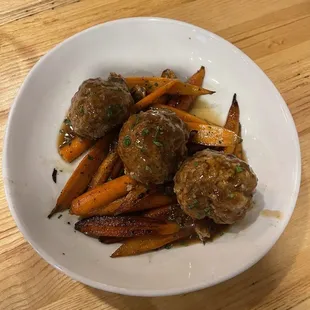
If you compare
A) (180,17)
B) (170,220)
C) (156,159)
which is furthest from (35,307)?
(180,17)

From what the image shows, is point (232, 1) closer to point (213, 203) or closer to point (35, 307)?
point (213, 203)

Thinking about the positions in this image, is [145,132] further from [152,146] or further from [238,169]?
[238,169]

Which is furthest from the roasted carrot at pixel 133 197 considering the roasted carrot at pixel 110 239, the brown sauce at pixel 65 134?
the brown sauce at pixel 65 134

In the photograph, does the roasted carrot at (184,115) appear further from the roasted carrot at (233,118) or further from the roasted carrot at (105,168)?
the roasted carrot at (105,168)

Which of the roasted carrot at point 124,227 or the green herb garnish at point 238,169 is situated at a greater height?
the green herb garnish at point 238,169

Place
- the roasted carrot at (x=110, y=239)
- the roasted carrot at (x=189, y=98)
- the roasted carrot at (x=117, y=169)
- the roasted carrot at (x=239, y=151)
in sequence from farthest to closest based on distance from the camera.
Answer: the roasted carrot at (x=189, y=98)
the roasted carrot at (x=239, y=151)
the roasted carrot at (x=117, y=169)
the roasted carrot at (x=110, y=239)

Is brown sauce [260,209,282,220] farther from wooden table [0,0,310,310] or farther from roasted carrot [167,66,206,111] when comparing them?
roasted carrot [167,66,206,111]

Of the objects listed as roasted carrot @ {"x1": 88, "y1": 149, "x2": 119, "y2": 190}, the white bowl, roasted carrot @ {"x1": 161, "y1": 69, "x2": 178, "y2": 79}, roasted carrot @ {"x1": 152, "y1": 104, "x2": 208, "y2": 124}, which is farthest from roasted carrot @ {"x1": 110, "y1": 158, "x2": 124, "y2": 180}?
roasted carrot @ {"x1": 161, "y1": 69, "x2": 178, "y2": 79}
